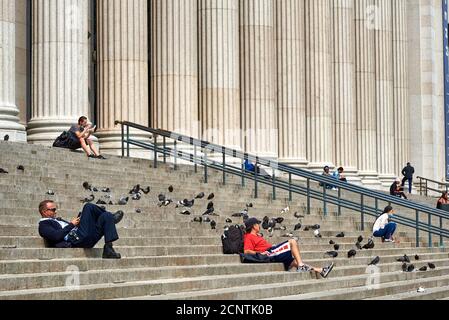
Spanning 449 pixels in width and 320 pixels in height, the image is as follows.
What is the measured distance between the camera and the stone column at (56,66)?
93.5 ft

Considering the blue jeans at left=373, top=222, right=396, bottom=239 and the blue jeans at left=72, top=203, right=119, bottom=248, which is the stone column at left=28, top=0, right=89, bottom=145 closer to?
the blue jeans at left=373, top=222, right=396, bottom=239

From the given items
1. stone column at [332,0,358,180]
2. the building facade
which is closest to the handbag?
the building facade

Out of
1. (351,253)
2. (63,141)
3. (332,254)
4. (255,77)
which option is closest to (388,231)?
(351,253)

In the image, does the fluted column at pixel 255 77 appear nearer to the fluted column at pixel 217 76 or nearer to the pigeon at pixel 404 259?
the fluted column at pixel 217 76

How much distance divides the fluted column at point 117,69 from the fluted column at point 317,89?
39.9 feet

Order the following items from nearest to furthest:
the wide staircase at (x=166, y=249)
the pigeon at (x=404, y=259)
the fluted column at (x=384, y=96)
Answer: the wide staircase at (x=166, y=249)
the pigeon at (x=404, y=259)
the fluted column at (x=384, y=96)

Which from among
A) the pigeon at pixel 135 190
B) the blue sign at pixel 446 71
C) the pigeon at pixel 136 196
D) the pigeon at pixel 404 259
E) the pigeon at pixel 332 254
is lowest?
the pigeon at pixel 404 259

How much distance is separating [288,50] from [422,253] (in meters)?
15.9

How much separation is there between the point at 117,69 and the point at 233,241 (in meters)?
12.9

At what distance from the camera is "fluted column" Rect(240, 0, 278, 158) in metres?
38.1

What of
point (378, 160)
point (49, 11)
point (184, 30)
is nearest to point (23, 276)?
point (49, 11)

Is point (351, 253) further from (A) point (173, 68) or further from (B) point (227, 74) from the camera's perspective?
(B) point (227, 74)

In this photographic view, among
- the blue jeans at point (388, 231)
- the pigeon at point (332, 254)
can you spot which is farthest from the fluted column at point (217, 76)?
the pigeon at point (332, 254)
